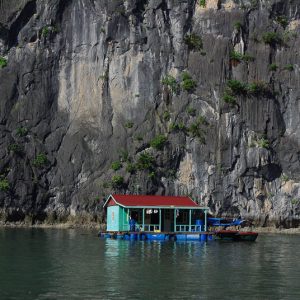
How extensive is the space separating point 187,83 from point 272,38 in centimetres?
1101

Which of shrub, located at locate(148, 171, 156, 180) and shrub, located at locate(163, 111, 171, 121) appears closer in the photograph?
shrub, located at locate(148, 171, 156, 180)

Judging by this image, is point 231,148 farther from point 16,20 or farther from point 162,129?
point 16,20

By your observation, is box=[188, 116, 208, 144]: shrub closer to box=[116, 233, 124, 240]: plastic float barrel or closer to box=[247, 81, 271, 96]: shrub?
box=[247, 81, 271, 96]: shrub

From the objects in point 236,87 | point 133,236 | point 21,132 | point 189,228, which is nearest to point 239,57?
point 236,87

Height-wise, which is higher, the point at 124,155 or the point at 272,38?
the point at 272,38

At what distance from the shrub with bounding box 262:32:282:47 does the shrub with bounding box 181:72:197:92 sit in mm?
9459

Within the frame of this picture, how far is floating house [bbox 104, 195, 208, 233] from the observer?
50.3m

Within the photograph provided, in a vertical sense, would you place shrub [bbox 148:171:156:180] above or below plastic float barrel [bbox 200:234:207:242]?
above

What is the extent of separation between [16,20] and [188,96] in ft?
71.6

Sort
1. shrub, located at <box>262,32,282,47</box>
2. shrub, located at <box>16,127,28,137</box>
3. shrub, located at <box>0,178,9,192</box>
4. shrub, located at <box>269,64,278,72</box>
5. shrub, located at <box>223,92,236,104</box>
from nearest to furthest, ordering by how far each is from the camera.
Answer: shrub, located at <box>0,178,9,192</box>
shrub, located at <box>223,92,236,104</box>
shrub, located at <box>16,127,28,137</box>
shrub, located at <box>269,64,278,72</box>
shrub, located at <box>262,32,282,47</box>

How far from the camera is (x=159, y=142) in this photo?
69312mm

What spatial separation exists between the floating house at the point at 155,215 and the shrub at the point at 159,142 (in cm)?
1690

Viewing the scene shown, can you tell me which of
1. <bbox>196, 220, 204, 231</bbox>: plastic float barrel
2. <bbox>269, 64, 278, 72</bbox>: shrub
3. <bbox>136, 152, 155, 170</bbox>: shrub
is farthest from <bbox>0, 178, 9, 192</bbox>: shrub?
<bbox>269, 64, 278, 72</bbox>: shrub

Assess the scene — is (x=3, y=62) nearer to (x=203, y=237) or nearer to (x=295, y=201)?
(x=295, y=201)
